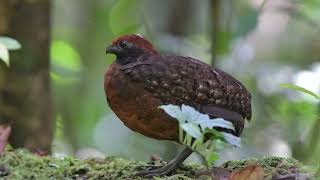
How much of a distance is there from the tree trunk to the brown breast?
1457 mm

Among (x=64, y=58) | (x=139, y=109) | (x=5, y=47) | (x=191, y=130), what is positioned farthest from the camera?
(x=64, y=58)

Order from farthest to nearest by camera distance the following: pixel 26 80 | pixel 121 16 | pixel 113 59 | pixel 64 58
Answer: pixel 113 59 < pixel 64 58 < pixel 121 16 < pixel 26 80

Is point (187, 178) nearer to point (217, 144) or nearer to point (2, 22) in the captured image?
point (217, 144)

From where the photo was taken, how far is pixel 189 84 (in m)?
2.12

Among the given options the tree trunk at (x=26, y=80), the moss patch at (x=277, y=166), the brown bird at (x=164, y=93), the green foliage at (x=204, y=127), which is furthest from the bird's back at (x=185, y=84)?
the tree trunk at (x=26, y=80)

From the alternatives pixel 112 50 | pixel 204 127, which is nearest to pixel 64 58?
pixel 112 50

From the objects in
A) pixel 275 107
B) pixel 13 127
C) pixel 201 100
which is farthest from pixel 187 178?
pixel 275 107

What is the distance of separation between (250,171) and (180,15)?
424 centimetres

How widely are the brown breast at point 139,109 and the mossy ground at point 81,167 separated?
Answer: 148 millimetres

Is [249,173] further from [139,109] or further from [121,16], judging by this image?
[121,16]

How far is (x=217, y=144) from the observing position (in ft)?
5.89

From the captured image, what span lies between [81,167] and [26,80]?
1.39 meters

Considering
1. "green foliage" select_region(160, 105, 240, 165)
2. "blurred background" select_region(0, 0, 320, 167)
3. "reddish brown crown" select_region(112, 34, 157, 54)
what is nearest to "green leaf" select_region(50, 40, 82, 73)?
"blurred background" select_region(0, 0, 320, 167)

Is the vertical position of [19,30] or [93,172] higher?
[19,30]
